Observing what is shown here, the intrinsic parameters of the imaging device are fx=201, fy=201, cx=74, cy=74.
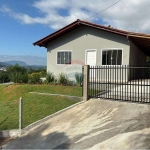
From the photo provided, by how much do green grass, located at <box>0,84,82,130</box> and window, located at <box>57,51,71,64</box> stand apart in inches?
173

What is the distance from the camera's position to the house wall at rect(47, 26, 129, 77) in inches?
564

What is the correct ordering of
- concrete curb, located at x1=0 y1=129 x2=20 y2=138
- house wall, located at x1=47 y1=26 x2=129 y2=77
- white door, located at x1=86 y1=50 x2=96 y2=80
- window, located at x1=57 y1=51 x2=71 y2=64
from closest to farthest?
1. concrete curb, located at x1=0 y1=129 x2=20 y2=138
2. house wall, located at x1=47 y1=26 x2=129 y2=77
3. white door, located at x1=86 y1=50 x2=96 y2=80
4. window, located at x1=57 y1=51 x2=71 y2=64

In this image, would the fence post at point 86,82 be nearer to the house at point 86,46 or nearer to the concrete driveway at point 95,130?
the concrete driveway at point 95,130

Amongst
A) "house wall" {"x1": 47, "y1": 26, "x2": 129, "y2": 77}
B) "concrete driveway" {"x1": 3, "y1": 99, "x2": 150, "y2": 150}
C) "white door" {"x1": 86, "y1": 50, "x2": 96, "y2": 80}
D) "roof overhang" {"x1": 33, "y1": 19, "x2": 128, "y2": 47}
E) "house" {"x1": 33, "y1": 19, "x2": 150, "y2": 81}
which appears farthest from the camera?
"white door" {"x1": 86, "y1": 50, "x2": 96, "y2": 80}

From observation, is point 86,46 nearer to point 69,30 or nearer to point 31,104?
point 69,30

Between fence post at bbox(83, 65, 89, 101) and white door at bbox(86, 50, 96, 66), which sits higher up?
white door at bbox(86, 50, 96, 66)

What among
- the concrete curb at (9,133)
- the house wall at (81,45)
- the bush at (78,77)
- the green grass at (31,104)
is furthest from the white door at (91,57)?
the concrete curb at (9,133)

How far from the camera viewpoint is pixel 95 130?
6.25 metres

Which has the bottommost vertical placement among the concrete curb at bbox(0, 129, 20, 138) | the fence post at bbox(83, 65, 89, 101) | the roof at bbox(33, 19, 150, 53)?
the concrete curb at bbox(0, 129, 20, 138)

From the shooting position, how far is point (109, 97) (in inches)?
370

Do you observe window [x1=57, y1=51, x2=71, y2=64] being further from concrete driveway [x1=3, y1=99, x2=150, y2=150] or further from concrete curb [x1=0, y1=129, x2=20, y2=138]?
concrete curb [x1=0, y1=129, x2=20, y2=138]

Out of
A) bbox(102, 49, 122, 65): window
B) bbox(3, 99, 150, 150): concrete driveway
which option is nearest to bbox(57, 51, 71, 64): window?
bbox(102, 49, 122, 65): window

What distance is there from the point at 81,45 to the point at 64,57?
176cm

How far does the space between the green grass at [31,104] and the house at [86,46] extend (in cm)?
427
